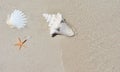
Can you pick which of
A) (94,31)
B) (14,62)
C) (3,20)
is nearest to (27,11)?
(3,20)

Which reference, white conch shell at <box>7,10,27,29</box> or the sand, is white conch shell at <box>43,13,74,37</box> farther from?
white conch shell at <box>7,10,27,29</box>

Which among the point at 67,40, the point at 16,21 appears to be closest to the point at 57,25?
the point at 67,40

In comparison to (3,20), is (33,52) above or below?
below

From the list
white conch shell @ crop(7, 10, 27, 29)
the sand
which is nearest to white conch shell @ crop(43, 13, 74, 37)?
the sand

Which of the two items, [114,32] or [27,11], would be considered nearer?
[114,32]

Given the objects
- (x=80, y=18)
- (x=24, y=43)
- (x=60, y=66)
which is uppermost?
(x=80, y=18)

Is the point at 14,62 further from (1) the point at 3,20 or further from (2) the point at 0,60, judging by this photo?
(1) the point at 3,20

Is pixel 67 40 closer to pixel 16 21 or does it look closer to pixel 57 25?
pixel 57 25
